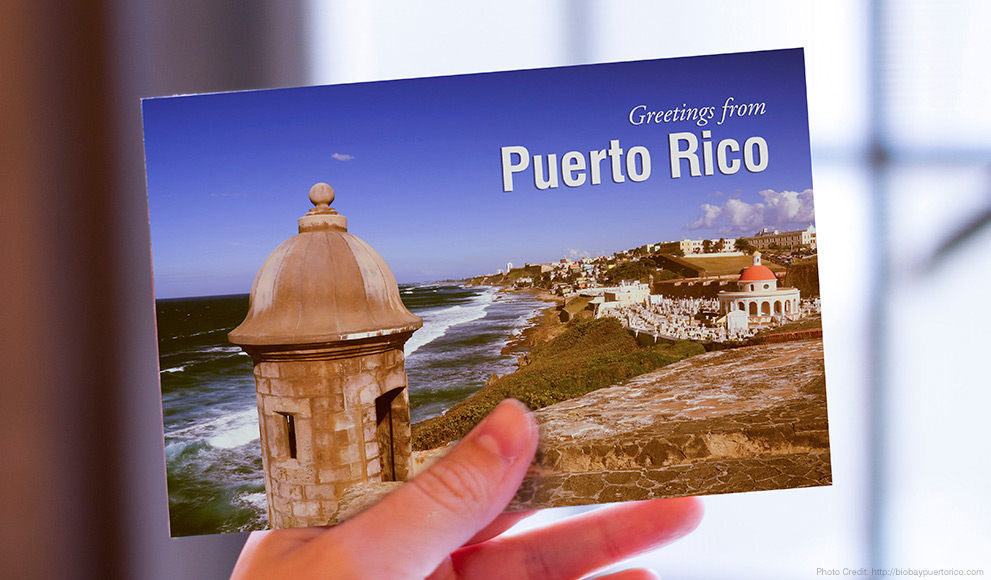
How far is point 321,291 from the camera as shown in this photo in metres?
1.84

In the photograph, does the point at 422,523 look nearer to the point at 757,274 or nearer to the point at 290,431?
the point at 290,431

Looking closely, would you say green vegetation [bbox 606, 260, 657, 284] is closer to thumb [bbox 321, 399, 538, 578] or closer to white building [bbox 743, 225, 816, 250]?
white building [bbox 743, 225, 816, 250]

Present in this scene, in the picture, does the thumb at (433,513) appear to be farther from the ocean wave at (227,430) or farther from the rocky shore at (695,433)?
the ocean wave at (227,430)

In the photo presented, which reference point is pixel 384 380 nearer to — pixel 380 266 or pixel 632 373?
pixel 380 266

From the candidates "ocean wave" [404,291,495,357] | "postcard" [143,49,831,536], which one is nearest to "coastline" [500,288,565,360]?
"postcard" [143,49,831,536]

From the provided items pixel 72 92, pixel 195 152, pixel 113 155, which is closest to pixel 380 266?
pixel 195 152

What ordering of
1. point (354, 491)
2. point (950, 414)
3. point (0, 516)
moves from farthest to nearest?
point (950, 414), point (0, 516), point (354, 491)

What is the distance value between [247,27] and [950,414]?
3251mm

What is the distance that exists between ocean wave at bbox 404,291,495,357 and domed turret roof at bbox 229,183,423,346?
0.10 feet

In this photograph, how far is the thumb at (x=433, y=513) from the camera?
5.17ft

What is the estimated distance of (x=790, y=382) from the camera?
1.95 meters

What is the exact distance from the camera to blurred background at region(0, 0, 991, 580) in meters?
2.53

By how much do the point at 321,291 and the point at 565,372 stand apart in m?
0.75

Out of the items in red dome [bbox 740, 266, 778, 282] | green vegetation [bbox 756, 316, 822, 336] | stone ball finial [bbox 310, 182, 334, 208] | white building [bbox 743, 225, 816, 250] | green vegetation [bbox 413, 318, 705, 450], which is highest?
stone ball finial [bbox 310, 182, 334, 208]
